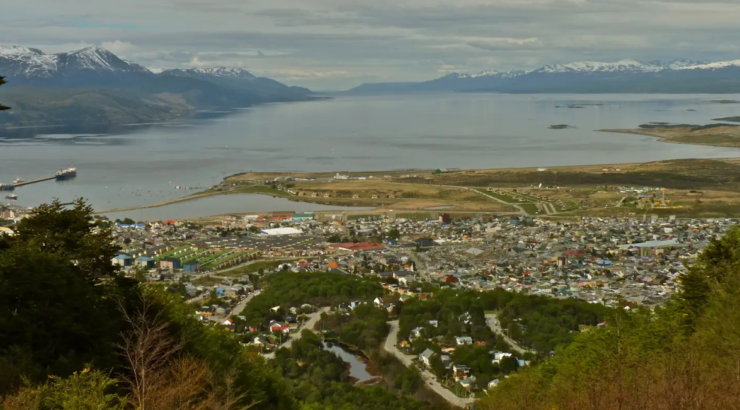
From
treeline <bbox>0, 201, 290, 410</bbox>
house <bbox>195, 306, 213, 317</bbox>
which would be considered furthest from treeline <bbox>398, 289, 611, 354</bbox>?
treeline <bbox>0, 201, 290, 410</bbox>

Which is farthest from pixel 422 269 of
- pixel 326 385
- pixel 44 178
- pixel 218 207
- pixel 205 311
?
pixel 44 178

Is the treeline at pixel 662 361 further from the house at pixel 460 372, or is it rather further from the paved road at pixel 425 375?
the house at pixel 460 372

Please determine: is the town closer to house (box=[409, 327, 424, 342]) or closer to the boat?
house (box=[409, 327, 424, 342])

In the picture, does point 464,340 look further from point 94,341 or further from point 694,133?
point 694,133

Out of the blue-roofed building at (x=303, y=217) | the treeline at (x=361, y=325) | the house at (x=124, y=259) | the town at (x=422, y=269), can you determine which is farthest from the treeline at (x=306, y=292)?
the blue-roofed building at (x=303, y=217)

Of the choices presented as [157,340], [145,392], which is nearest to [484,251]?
[157,340]

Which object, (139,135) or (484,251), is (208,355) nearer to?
(484,251)
